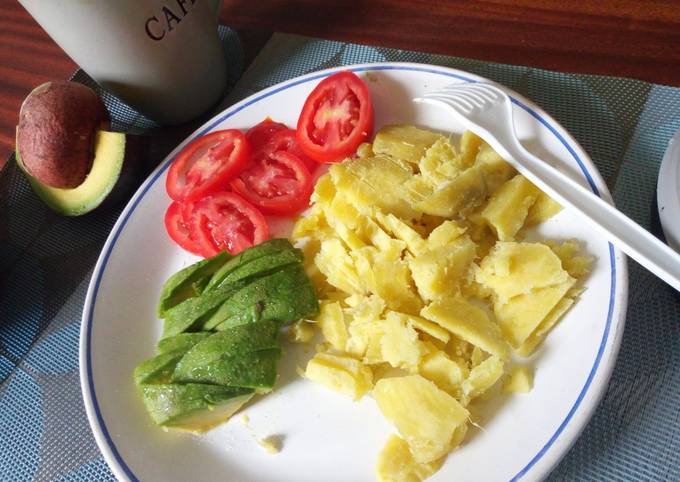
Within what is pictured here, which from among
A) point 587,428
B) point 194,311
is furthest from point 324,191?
point 587,428

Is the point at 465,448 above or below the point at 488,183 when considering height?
below

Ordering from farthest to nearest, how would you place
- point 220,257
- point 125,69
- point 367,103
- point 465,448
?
point 125,69, point 367,103, point 220,257, point 465,448

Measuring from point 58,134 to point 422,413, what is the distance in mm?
1281

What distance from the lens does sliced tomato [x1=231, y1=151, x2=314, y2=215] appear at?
165 centimetres

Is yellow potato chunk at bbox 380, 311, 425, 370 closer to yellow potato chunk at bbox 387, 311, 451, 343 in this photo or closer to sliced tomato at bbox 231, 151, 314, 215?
yellow potato chunk at bbox 387, 311, 451, 343

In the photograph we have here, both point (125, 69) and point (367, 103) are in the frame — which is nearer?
point (367, 103)

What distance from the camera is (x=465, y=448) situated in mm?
1204

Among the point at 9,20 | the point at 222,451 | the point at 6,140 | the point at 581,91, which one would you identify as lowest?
the point at 581,91

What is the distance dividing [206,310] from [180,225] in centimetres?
37

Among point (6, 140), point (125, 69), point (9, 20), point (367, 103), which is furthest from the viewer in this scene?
point (9, 20)

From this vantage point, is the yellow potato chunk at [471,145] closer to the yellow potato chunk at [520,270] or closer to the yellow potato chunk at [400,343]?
the yellow potato chunk at [520,270]

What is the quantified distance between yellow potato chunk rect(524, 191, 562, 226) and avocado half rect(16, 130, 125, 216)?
115cm

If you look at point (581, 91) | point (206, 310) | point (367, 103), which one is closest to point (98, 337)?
point (206, 310)

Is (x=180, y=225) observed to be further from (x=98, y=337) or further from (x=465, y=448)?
(x=465, y=448)
